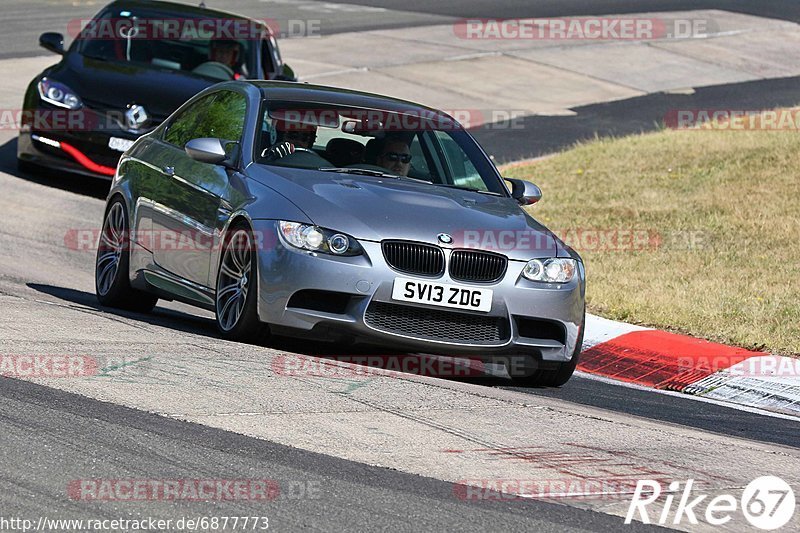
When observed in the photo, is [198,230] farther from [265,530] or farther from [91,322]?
[265,530]

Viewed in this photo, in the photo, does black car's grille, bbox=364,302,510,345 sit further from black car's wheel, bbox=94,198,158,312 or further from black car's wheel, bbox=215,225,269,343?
black car's wheel, bbox=94,198,158,312

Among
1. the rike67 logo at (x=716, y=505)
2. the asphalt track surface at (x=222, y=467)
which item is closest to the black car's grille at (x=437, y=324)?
the asphalt track surface at (x=222, y=467)

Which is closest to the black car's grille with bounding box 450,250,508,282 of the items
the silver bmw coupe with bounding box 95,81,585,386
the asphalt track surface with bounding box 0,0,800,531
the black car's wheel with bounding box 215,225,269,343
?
the silver bmw coupe with bounding box 95,81,585,386

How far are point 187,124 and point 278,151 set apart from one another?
1.17 m

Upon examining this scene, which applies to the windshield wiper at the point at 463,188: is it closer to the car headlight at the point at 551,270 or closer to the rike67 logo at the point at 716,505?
the car headlight at the point at 551,270

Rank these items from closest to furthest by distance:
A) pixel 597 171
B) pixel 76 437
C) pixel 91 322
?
pixel 76 437
pixel 91 322
pixel 597 171

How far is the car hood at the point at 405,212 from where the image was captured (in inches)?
310

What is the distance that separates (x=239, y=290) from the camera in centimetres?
820

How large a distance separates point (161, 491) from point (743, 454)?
2.62 m

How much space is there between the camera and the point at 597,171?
17016 mm

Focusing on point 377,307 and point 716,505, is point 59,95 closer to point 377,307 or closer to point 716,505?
point 377,307

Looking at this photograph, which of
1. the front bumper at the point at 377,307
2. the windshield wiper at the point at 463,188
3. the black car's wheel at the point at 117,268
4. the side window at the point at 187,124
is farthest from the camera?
the black car's wheel at the point at 117,268

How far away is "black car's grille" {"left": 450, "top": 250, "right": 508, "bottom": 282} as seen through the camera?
7898mm

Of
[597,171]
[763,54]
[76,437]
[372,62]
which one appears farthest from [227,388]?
[763,54]
